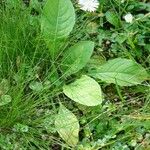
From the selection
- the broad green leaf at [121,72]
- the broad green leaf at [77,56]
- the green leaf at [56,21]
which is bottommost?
the broad green leaf at [121,72]

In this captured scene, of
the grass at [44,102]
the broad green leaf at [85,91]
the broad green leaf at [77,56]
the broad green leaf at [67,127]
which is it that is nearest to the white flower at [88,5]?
the grass at [44,102]

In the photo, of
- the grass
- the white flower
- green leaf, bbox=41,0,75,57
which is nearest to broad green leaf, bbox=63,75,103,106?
the grass

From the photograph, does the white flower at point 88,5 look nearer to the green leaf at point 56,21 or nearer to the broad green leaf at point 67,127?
the green leaf at point 56,21

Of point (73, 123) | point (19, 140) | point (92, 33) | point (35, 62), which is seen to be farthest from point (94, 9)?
point (19, 140)

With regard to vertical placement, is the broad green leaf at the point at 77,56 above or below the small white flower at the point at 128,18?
below

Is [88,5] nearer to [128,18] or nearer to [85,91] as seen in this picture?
[128,18]

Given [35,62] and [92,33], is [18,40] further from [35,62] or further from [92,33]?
[92,33]

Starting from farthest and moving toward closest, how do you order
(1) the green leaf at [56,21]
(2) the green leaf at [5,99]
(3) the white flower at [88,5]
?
1. (3) the white flower at [88,5]
2. (1) the green leaf at [56,21]
3. (2) the green leaf at [5,99]
